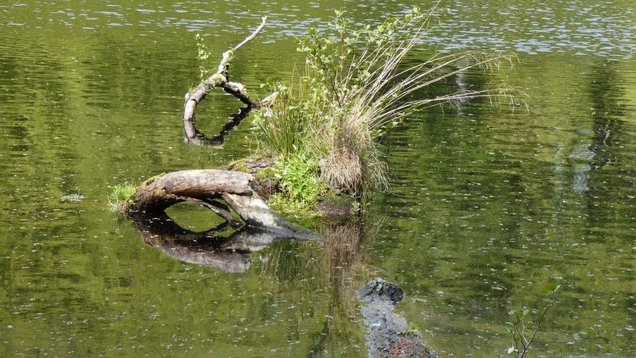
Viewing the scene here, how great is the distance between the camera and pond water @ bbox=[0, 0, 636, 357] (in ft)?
35.1

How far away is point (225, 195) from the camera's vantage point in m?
14.6

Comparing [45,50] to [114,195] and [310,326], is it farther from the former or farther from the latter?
[310,326]

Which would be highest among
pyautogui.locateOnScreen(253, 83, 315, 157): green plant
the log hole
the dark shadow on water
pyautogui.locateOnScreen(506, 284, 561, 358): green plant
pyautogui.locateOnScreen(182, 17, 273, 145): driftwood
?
pyautogui.locateOnScreen(506, 284, 561, 358): green plant

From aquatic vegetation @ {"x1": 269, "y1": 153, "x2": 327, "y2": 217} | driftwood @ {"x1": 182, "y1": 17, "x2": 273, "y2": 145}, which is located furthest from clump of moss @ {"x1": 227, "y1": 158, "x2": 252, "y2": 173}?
driftwood @ {"x1": 182, "y1": 17, "x2": 273, "y2": 145}

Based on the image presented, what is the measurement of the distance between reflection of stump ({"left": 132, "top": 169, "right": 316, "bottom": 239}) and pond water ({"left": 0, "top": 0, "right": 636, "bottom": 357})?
377 mm

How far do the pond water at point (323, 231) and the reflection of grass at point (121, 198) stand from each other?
0.58ft

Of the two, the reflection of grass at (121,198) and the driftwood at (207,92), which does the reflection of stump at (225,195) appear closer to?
the reflection of grass at (121,198)

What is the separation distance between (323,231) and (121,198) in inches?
111

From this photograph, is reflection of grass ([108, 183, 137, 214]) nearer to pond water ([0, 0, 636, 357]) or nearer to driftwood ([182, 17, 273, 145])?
pond water ([0, 0, 636, 357])

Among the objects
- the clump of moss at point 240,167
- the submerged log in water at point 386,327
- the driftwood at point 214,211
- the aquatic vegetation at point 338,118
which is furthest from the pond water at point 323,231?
the clump of moss at point 240,167

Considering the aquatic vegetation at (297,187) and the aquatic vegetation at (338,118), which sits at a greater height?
the aquatic vegetation at (338,118)

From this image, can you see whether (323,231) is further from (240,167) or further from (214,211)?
(240,167)

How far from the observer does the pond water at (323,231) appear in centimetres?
1070

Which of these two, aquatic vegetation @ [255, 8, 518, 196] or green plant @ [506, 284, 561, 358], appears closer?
green plant @ [506, 284, 561, 358]
